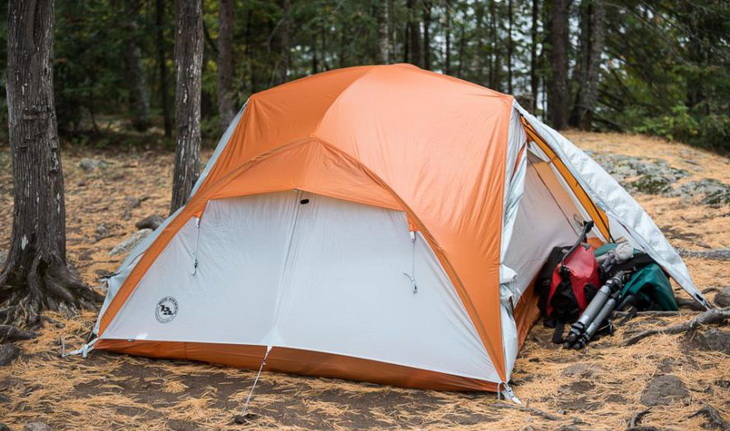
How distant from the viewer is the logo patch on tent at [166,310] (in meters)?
4.90

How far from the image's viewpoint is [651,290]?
17.6 feet

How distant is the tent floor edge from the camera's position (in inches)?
172

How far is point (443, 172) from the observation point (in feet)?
16.0

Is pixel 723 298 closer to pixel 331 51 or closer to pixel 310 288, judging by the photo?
pixel 310 288

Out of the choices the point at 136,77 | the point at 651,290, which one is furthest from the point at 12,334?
the point at 136,77

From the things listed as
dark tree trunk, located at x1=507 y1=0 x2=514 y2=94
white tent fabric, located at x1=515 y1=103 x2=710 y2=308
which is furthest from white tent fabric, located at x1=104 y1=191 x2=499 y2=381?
dark tree trunk, located at x1=507 y1=0 x2=514 y2=94

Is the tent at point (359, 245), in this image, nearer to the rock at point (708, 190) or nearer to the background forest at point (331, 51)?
the rock at point (708, 190)

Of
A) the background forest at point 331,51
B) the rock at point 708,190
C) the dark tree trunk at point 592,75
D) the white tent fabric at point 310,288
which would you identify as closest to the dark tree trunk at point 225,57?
the background forest at point 331,51

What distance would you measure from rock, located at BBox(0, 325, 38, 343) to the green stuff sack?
472 centimetres

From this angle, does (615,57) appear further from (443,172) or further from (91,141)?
(443,172)

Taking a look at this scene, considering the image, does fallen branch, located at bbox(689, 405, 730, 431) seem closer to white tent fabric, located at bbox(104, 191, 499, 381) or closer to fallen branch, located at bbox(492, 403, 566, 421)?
fallen branch, located at bbox(492, 403, 566, 421)

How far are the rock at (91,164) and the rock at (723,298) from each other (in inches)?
419

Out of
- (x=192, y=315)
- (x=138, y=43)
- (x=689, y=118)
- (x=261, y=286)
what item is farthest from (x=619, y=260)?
(x=138, y=43)

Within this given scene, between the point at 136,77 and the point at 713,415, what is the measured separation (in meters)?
14.0
